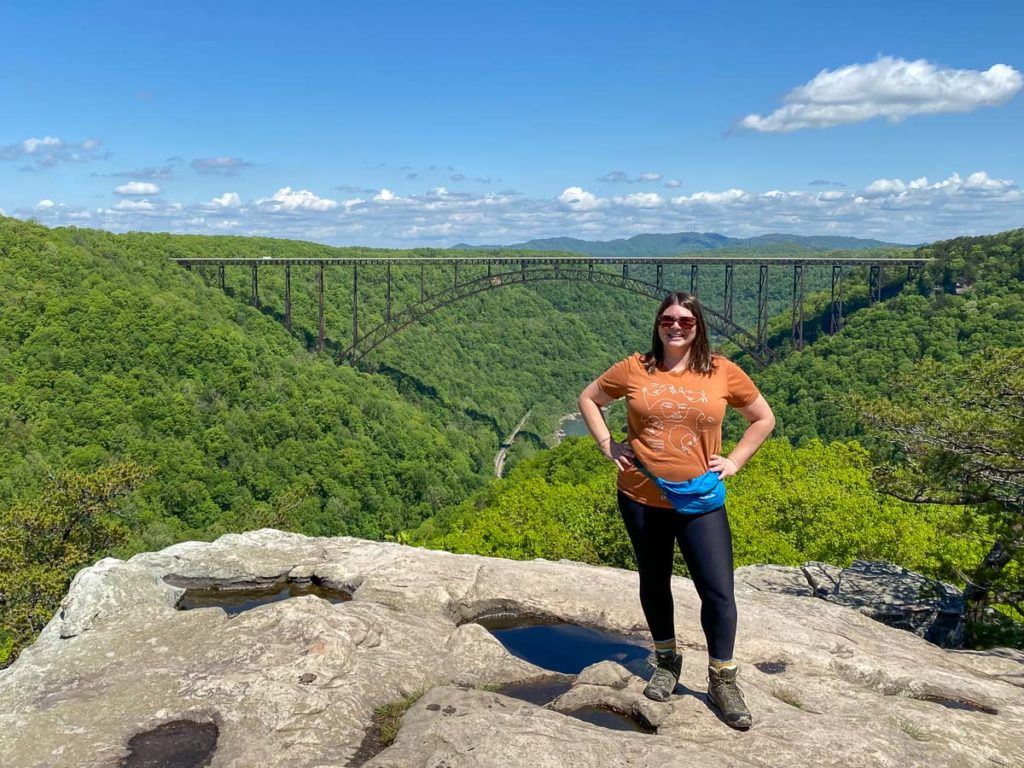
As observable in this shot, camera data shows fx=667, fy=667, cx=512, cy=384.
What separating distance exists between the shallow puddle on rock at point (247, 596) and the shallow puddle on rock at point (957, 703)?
526 centimetres

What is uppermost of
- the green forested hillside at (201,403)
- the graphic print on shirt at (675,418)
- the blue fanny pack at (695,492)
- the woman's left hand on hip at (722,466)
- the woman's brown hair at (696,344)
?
the woman's brown hair at (696,344)

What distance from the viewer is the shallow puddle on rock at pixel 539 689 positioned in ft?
15.6

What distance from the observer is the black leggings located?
3842mm

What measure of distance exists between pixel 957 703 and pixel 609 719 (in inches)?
104

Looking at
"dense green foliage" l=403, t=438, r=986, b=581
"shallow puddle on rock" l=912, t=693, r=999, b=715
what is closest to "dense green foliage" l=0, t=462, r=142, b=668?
"dense green foliage" l=403, t=438, r=986, b=581

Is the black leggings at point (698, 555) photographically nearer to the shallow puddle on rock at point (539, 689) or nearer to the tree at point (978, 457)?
the shallow puddle on rock at point (539, 689)

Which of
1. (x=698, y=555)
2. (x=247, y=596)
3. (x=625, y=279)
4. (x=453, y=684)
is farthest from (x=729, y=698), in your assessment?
(x=625, y=279)

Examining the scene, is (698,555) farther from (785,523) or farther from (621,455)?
(785,523)

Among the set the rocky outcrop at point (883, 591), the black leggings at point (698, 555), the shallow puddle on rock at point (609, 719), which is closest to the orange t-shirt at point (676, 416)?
the black leggings at point (698, 555)

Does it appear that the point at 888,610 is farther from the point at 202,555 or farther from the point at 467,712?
the point at 202,555

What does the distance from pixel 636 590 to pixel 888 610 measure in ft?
9.95

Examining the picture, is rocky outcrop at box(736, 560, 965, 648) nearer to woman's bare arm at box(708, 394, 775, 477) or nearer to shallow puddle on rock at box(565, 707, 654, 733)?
shallow puddle on rock at box(565, 707, 654, 733)

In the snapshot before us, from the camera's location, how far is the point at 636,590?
22.4ft

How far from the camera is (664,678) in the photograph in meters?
4.33
